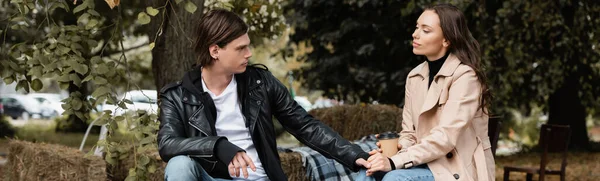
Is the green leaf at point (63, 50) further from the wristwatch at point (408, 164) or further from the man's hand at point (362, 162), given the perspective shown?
the wristwatch at point (408, 164)

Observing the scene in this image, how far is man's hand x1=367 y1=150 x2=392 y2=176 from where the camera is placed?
3771mm

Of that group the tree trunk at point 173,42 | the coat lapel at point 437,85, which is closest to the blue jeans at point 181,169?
the coat lapel at point 437,85

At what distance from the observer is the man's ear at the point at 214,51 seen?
401cm

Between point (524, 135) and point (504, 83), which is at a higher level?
point (504, 83)

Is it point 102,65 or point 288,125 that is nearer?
point 288,125

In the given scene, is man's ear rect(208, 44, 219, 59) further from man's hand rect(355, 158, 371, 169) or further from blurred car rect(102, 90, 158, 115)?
blurred car rect(102, 90, 158, 115)

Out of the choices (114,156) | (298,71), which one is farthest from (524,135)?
(114,156)

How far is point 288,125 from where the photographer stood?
4281mm

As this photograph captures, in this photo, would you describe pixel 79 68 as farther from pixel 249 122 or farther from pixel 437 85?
pixel 437 85

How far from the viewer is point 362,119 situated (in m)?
8.83

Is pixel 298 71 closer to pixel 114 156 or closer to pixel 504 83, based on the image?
pixel 504 83

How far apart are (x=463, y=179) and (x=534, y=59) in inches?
403

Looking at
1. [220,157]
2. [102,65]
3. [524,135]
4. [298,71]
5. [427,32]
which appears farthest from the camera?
[524,135]

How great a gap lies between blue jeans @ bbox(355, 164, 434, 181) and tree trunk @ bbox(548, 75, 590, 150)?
39.4ft
